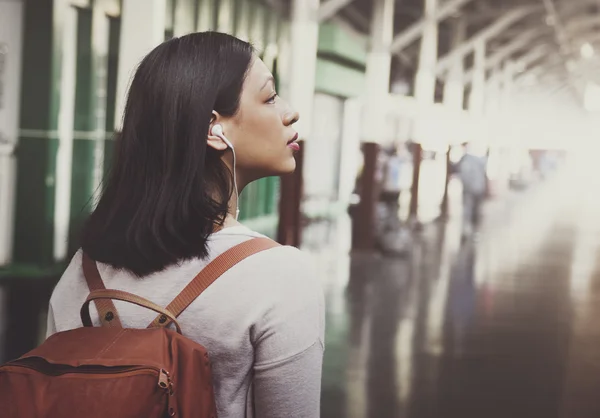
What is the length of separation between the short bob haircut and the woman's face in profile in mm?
20

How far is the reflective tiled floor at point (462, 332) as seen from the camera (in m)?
4.63

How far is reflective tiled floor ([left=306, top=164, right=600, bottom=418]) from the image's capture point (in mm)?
4633

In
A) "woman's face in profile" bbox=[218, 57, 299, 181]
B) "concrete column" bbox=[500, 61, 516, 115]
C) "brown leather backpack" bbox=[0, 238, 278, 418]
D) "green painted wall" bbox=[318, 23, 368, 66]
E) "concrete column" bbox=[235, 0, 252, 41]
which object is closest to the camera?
"brown leather backpack" bbox=[0, 238, 278, 418]

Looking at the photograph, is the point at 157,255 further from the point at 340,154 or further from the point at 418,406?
the point at 340,154

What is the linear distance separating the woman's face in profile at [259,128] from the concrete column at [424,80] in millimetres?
13459

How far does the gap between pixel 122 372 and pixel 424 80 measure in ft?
52.5

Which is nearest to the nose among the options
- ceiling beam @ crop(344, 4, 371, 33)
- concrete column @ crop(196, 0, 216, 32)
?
concrete column @ crop(196, 0, 216, 32)

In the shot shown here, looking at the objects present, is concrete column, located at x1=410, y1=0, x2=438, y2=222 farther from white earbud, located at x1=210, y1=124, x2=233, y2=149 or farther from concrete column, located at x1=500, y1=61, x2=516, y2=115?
concrete column, located at x1=500, y1=61, x2=516, y2=115

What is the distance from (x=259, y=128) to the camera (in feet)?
4.40

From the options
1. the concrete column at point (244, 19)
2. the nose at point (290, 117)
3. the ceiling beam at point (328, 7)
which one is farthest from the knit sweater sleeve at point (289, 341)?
the concrete column at point (244, 19)

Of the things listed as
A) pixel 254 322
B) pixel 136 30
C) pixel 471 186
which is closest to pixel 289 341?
pixel 254 322

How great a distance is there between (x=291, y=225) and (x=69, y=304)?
832 cm

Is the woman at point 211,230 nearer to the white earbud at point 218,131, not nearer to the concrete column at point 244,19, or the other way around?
the white earbud at point 218,131

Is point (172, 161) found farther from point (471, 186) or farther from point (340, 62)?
point (340, 62)
